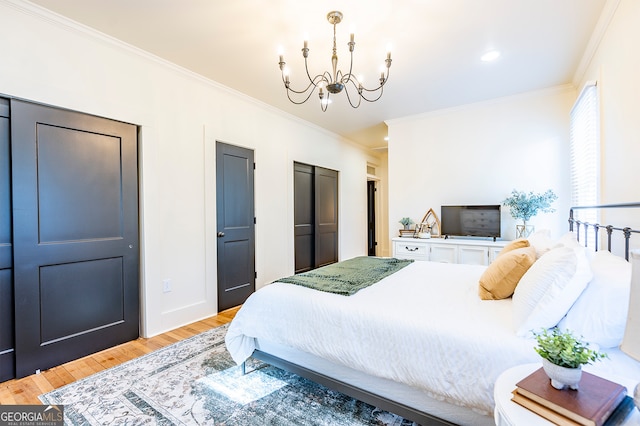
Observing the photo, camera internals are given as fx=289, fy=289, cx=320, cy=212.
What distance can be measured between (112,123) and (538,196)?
15.3 feet

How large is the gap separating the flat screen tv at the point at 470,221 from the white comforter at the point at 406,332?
2061 mm

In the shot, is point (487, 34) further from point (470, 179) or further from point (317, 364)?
point (317, 364)

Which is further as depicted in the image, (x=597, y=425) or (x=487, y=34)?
Result: (x=487, y=34)

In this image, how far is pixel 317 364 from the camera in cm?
179

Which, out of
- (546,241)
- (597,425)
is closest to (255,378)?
(597,425)

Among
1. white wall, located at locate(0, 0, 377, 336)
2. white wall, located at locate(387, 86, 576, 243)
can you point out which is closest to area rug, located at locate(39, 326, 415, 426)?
white wall, located at locate(0, 0, 377, 336)

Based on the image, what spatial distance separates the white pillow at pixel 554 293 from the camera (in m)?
1.24

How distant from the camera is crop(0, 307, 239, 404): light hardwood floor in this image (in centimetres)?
191

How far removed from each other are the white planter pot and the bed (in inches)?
12.0

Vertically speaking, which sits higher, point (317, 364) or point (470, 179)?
point (470, 179)

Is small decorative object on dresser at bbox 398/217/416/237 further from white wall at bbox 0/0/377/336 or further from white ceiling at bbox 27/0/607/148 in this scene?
white ceiling at bbox 27/0/607/148

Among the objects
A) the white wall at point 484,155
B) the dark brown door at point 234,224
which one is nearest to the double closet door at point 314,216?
the dark brown door at point 234,224

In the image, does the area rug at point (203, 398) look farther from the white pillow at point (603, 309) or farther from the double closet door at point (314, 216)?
the double closet door at point (314, 216)

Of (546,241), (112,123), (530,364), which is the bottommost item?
(530,364)
